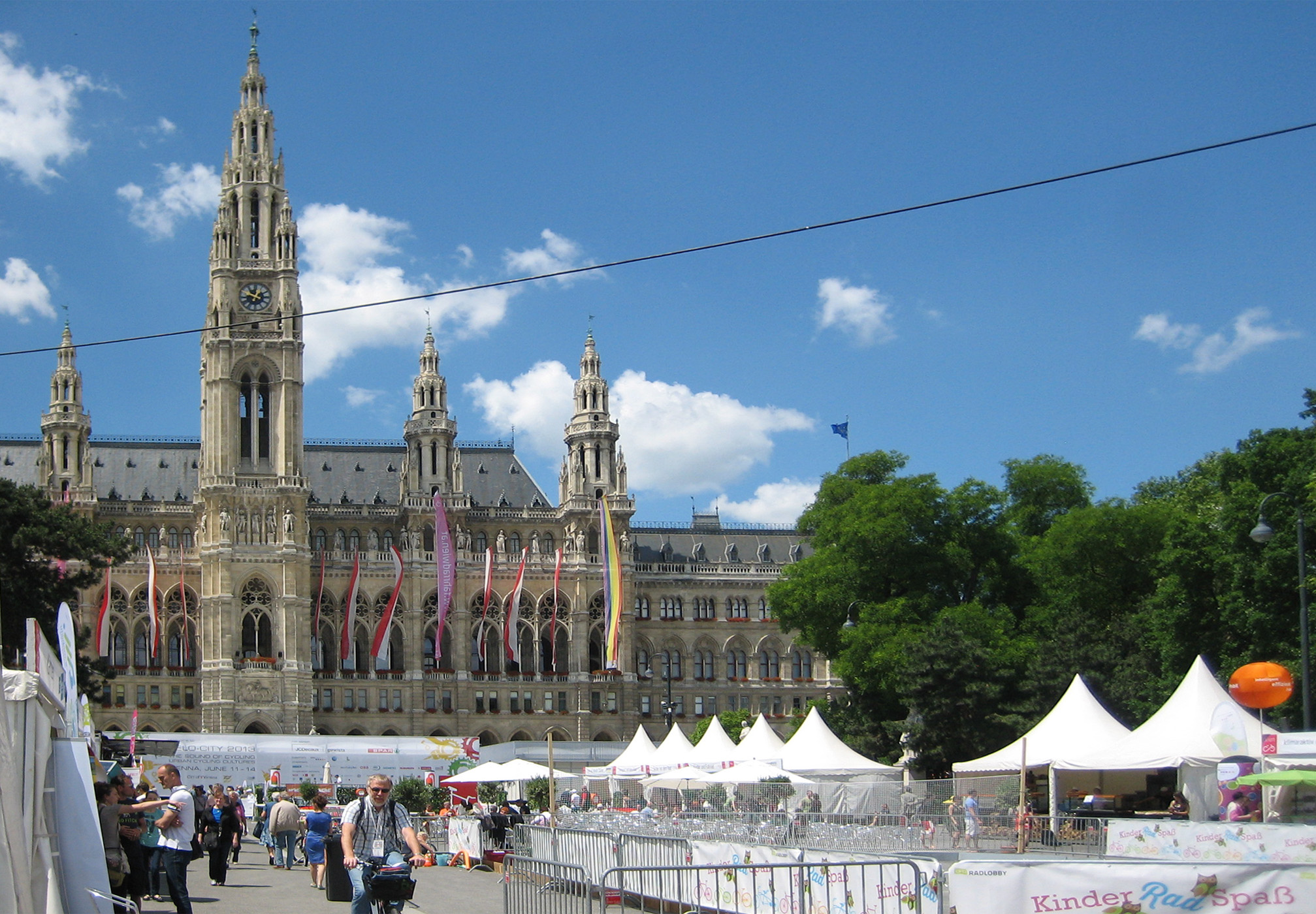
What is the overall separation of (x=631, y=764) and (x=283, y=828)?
15867 millimetres

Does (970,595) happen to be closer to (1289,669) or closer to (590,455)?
(1289,669)

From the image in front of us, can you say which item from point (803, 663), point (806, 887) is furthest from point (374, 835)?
point (803, 663)

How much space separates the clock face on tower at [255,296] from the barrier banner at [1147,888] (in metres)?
82.5

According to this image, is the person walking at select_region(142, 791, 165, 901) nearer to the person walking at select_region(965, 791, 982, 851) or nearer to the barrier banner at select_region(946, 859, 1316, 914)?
the barrier banner at select_region(946, 859, 1316, 914)

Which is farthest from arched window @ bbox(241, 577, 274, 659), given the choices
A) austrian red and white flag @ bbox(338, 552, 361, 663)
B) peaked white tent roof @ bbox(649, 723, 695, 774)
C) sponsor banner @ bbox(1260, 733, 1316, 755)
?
sponsor banner @ bbox(1260, 733, 1316, 755)

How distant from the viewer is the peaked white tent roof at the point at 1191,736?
1157 inches

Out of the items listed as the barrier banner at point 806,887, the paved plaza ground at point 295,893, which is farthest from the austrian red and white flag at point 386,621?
the barrier banner at point 806,887

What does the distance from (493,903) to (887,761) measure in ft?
116

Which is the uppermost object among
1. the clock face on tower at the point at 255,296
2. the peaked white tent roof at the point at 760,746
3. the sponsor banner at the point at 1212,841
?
the clock face on tower at the point at 255,296

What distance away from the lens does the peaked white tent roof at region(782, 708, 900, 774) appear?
41.3 meters

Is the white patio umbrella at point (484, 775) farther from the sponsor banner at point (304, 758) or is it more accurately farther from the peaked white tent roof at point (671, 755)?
the sponsor banner at point (304, 758)

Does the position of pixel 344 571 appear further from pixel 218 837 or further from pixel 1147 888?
pixel 1147 888

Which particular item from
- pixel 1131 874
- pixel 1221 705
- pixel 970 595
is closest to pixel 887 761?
pixel 970 595

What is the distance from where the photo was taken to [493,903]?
2533 cm
